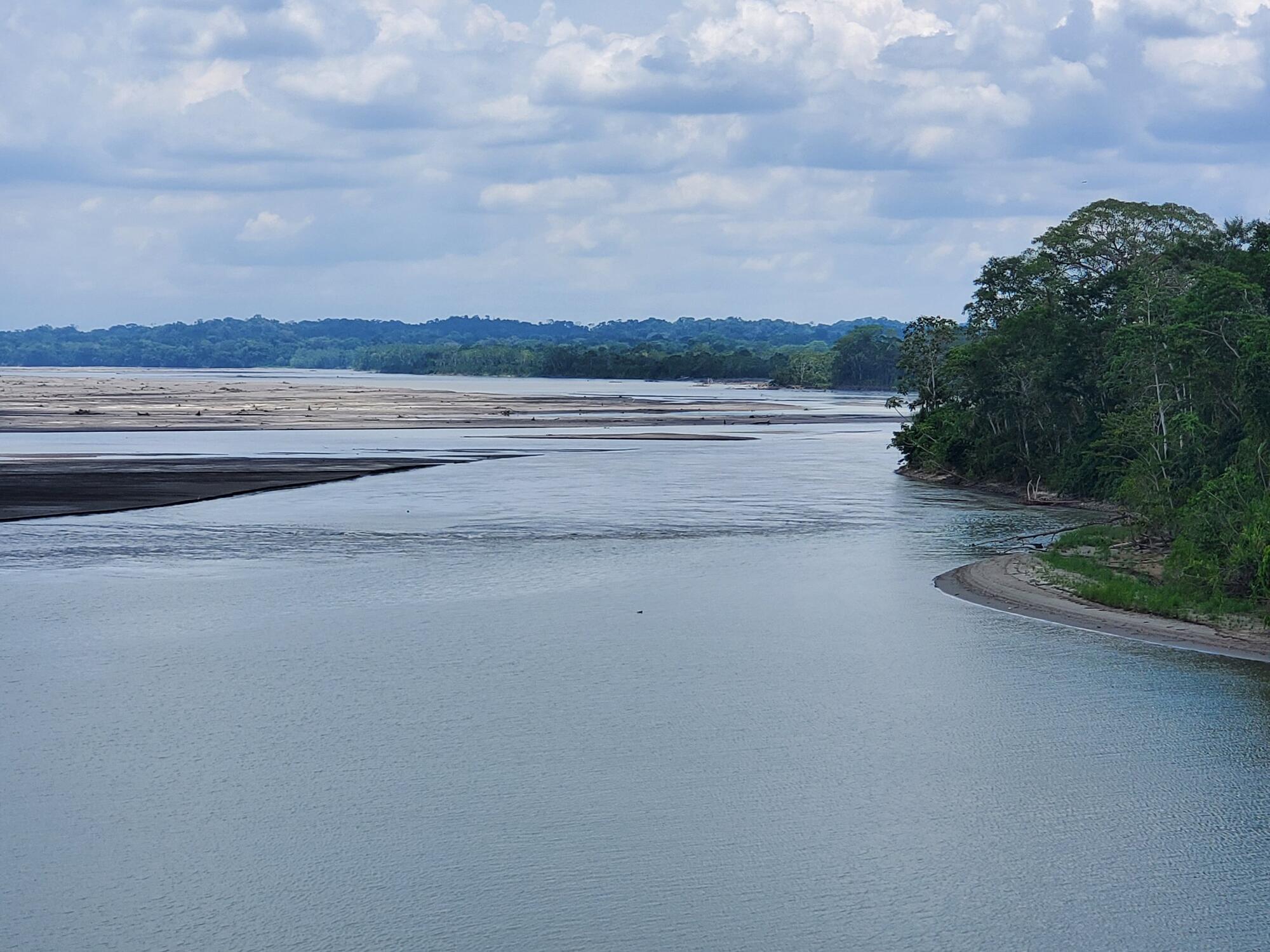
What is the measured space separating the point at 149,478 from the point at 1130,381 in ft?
130

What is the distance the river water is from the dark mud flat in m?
11.3

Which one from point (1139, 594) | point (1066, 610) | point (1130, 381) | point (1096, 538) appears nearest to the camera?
point (1066, 610)

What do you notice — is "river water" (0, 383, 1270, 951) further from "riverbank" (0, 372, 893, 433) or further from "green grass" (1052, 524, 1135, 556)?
"riverbank" (0, 372, 893, 433)

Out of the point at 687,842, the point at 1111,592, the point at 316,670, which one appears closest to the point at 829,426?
the point at 1111,592

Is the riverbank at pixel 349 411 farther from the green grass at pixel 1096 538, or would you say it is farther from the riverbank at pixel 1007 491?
the green grass at pixel 1096 538

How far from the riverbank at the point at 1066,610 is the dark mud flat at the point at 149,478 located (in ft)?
99.6

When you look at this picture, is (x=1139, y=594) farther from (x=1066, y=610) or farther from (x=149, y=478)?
(x=149, y=478)

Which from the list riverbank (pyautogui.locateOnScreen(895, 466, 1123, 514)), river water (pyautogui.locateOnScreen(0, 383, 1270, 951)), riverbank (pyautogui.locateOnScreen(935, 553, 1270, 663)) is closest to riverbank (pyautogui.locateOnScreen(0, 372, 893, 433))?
riverbank (pyautogui.locateOnScreen(895, 466, 1123, 514))

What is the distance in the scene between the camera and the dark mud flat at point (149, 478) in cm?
5331

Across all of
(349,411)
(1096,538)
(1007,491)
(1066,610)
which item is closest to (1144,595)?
(1066,610)

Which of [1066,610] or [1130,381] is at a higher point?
[1130,381]

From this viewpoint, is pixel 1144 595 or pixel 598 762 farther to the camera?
pixel 1144 595

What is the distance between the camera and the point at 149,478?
62.0 metres

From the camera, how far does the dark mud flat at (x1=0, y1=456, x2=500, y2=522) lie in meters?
53.3
